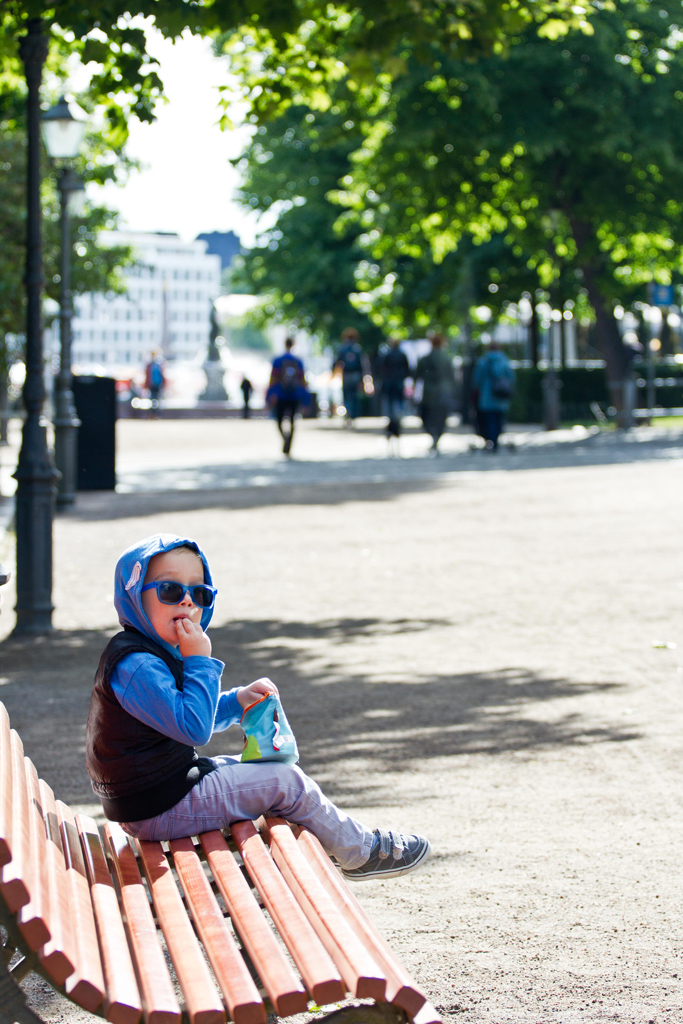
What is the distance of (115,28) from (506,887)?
625 cm

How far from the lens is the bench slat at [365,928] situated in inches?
100.0

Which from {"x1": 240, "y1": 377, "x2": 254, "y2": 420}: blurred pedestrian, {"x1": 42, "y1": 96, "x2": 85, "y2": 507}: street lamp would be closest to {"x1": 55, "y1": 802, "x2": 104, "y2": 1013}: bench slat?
{"x1": 42, "y1": 96, "x2": 85, "y2": 507}: street lamp

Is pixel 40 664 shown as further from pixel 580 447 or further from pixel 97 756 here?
pixel 580 447

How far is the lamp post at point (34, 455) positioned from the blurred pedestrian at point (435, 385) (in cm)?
1409

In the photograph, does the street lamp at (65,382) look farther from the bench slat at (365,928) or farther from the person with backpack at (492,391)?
the bench slat at (365,928)

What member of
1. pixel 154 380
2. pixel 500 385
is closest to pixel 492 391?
pixel 500 385

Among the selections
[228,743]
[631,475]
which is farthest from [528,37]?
[228,743]

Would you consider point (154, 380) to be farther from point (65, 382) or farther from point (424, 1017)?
point (424, 1017)

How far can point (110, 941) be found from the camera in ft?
9.10

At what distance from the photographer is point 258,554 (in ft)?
40.1

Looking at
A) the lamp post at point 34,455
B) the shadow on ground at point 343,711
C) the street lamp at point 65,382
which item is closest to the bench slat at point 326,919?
the shadow on ground at point 343,711

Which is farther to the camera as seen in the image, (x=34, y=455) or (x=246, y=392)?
(x=246, y=392)

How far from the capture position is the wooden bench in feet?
8.30

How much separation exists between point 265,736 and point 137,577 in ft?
1.82
